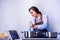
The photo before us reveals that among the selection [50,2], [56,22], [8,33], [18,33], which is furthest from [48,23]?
[8,33]

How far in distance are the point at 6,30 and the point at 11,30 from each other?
0.08 meters

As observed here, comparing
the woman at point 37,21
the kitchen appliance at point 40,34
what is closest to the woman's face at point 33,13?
the woman at point 37,21

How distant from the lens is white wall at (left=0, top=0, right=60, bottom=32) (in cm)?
203

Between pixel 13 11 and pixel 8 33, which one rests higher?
pixel 13 11

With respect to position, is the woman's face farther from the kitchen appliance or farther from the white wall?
the kitchen appliance

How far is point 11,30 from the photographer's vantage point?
2.02 meters

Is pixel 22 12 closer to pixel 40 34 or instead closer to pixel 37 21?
pixel 37 21

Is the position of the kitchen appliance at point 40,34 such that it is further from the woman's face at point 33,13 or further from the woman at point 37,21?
the woman's face at point 33,13

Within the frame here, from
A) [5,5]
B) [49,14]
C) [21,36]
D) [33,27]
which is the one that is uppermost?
[5,5]

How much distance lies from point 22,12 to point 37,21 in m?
0.25

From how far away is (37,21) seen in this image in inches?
79.4

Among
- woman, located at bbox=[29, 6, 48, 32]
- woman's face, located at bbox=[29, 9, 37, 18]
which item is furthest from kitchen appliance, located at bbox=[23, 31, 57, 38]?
woman's face, located at bbox=[29, 9, 37, 18]

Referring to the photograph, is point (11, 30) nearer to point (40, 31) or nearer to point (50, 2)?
point (40, 31)

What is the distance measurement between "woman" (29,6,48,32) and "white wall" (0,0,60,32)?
2.3 inches
